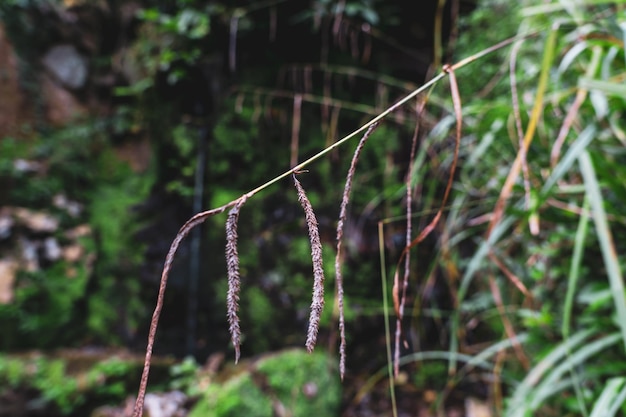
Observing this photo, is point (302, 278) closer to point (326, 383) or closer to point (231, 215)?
point (326, 383)

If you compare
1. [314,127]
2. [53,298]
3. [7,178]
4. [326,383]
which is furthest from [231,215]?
[7,178]

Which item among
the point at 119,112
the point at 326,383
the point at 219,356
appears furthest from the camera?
the point at 119,112

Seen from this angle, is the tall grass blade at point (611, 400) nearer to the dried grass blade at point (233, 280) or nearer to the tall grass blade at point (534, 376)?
the tall grass blade at point (534, 376)

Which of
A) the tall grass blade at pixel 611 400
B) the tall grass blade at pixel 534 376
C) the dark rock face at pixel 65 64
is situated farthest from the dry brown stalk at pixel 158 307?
the dark rock face at pixel 65 64

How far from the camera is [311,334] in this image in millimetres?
184

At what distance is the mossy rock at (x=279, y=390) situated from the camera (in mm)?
1179

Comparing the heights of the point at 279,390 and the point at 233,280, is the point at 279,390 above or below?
below

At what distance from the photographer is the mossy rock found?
3.87 feet

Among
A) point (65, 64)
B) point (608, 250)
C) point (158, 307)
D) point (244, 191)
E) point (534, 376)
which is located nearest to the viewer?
point (158, 307)

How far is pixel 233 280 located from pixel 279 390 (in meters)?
1.26

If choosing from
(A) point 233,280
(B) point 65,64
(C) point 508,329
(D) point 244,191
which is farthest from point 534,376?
(B) point 65,64

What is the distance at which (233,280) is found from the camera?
0.19m

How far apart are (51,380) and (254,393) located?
0.84 metres

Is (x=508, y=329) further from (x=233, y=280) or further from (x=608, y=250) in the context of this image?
(x=233, y=280)
